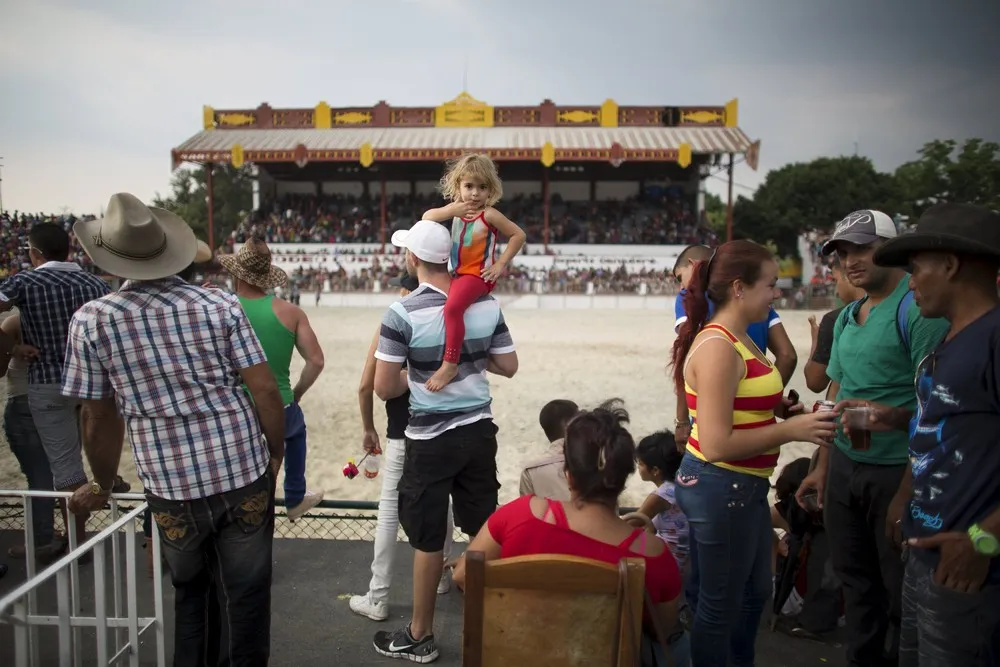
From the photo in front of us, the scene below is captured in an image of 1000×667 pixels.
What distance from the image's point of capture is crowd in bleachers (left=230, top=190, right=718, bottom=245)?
87.4 ft

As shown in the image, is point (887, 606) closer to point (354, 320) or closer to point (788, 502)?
point (788, 502)

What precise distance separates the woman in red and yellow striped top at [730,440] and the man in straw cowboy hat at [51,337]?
2.71m

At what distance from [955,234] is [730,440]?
2.41 ft

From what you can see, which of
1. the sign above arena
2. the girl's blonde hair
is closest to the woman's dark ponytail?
the girl's blonde hair

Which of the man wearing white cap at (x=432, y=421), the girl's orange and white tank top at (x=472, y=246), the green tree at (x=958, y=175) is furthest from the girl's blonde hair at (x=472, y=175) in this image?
the green tree at (x=958, y=175)

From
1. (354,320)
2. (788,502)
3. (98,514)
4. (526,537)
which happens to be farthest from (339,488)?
(354,320)

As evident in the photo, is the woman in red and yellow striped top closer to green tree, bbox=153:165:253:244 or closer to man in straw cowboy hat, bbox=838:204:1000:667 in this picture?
man in straw cowboy hat, bbox=838:204:1000:667

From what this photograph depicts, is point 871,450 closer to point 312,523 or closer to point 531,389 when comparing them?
point 312,523

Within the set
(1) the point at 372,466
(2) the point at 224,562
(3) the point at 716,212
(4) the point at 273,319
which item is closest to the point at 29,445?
(4) the point at 273,319

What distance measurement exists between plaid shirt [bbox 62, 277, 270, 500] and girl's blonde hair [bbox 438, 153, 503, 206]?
116 cm

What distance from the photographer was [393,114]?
2856cm

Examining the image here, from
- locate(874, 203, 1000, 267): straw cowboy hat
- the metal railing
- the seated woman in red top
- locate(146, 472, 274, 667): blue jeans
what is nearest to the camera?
locate(874, 203, 1000, 267): straw cowboy hat

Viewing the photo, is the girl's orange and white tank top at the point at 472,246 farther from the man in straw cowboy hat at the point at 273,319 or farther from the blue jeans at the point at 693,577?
the blue jeans at the point at 693,577

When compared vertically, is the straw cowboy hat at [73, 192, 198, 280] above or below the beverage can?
above
